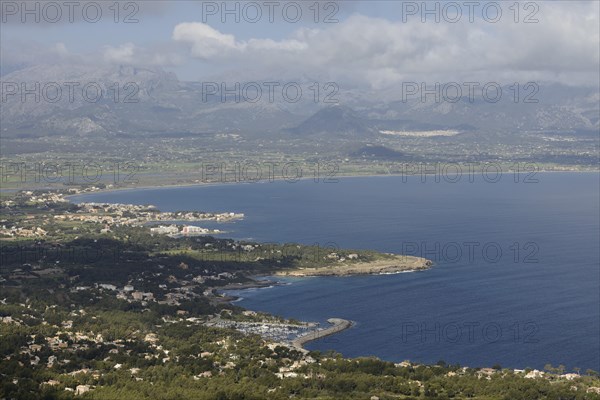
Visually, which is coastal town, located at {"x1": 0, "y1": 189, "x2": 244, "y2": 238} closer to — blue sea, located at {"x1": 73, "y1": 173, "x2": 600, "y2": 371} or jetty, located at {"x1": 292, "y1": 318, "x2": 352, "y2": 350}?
blue sea, located at {"x1": 73, "y1": 173, "x2": 600, "y2": 371}

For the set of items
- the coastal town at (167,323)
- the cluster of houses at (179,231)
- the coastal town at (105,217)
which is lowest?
the coastal town at (167,323)

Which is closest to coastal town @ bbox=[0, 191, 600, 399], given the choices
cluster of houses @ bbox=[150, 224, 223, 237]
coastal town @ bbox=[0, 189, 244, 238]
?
cluster of houses @ bbox=[150, 224, 223, 237]

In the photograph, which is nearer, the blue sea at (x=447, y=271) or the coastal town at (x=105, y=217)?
the blue sea at (x=447, y=271)

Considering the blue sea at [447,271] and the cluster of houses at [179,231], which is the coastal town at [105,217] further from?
the blue sea at [447,271]

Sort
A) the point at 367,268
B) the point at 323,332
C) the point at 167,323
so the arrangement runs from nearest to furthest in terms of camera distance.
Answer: the point at 323,332 → the point at 167,323 → the point at 367,268

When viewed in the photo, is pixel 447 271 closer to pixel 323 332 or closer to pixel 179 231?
pixel 323 332

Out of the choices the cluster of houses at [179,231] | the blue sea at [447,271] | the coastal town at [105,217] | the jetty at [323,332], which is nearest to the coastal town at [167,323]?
the jetty at [323,332]

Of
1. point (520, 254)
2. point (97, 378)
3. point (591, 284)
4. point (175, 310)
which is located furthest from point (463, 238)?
point (97, 378)

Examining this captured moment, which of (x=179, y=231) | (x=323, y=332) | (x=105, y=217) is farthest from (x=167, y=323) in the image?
(x=105, y=217)
